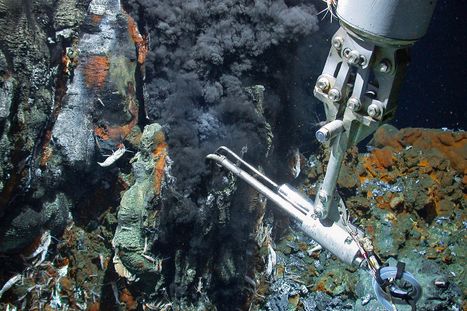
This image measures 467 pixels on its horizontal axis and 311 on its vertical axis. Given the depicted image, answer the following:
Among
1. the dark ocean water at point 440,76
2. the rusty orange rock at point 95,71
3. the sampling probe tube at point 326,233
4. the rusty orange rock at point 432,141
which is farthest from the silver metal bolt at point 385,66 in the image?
the dark ocean water at point 440,76

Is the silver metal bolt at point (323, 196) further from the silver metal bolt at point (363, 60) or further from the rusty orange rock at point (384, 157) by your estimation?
the rusty orange rock at point (384, 157)

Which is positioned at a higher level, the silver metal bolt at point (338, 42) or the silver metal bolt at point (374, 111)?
the silver metal bolt at point (338, 42)

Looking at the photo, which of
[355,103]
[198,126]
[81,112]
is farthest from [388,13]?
[81,112]

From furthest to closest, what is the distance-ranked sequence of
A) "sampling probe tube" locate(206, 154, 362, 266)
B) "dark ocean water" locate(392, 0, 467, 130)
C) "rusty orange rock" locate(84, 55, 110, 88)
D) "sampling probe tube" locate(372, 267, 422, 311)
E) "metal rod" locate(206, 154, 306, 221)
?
"dark ocean water" locate(392, 0, 467, 130)
"rusty orange rock" locate(84, 55, 110, 88)
"metal rod" locate(206, 154, 306, 221)
"sampling probe tube" locate(206, 154, 362, 266)
"sampling probe tube" locate(372, 267, 422, 311)

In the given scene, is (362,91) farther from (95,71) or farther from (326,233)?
(95,71)

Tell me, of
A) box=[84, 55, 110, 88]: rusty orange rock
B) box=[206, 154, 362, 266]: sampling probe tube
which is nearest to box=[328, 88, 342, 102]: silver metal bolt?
box=[206, 154, 362, 266]: sampling probe tube

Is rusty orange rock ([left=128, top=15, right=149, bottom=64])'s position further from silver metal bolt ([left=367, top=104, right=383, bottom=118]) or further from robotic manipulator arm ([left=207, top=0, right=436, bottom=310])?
silver metal bolt ([left=367, top=104, right=383, bottom=118])

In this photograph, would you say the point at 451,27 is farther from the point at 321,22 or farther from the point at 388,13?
the point at 388,13

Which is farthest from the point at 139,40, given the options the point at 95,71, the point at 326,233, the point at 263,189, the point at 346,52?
the point at 326,233
